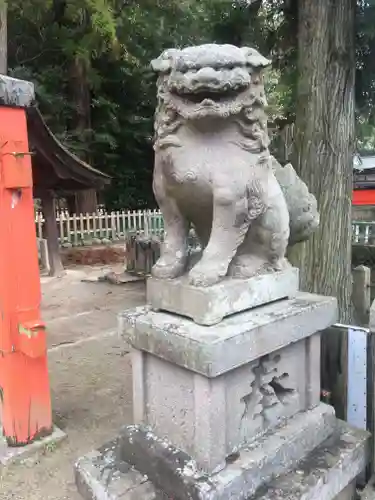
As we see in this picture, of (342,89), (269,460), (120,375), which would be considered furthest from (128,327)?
(342,89)

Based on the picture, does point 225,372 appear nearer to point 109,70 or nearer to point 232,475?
point 232,475

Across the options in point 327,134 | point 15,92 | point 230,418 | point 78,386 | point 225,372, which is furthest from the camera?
point 327,134

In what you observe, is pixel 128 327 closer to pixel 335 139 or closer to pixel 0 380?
pixel 0 380

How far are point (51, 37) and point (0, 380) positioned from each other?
34.8 ft

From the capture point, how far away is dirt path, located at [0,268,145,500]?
96.8 inches

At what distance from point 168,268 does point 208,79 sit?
0.80 meters

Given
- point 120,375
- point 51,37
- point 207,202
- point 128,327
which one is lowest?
point 120,375

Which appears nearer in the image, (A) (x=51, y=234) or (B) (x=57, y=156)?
(B) (x=57, y=156)

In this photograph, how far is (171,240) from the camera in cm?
200

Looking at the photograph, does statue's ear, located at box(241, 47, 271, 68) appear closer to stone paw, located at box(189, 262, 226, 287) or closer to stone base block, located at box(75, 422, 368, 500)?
stone paw, located at box(189, 262, 226, 287)

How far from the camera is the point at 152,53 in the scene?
12.6 metres

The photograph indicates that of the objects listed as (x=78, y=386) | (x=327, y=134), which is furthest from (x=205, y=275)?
(x=327, y=134)

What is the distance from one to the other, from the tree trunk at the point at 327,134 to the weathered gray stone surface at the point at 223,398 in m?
2.13

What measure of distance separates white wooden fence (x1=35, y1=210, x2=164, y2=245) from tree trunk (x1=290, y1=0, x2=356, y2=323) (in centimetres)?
700
